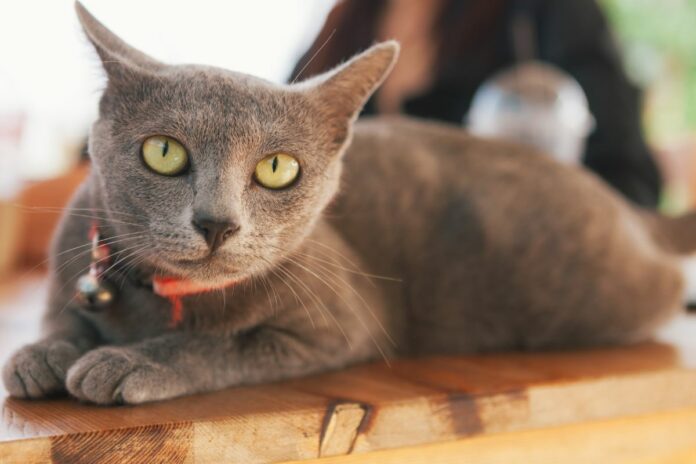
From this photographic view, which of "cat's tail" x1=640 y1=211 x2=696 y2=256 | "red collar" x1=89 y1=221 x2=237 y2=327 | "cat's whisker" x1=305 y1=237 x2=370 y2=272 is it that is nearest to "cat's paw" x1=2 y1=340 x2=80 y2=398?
"red collar" x1=89 y1=221 x2=237 y2=327

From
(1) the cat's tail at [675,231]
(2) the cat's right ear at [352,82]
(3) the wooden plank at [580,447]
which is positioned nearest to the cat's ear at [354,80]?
(2) the cat's right ear at [352,82]

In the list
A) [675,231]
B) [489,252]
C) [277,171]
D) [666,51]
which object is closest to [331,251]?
[277,171]

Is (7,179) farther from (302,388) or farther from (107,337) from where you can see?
(302,388)

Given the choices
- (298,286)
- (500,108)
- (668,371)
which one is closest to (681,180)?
(500,108)

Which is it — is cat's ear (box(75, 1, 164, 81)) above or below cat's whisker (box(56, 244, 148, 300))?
above

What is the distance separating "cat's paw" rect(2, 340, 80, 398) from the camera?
74cm

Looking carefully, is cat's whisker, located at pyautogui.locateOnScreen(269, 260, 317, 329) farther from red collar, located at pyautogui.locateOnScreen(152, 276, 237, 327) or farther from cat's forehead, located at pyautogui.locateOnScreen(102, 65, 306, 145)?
cat's forehead, located at pyautogui.locateOnScreen(102, 65, 306, 145)

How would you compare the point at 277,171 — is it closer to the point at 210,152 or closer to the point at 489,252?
the point at 210,152

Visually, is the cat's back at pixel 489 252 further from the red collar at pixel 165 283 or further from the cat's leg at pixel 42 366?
the cat's leg at pixel 42 366

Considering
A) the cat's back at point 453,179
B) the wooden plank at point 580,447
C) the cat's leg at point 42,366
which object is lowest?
the wooden plank at point 580,447

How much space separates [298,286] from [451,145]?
526mm

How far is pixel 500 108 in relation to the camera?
5.42ft

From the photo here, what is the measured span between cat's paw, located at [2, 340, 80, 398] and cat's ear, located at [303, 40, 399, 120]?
414mm

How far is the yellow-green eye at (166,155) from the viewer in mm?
739
